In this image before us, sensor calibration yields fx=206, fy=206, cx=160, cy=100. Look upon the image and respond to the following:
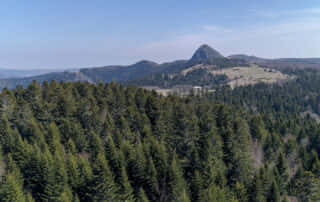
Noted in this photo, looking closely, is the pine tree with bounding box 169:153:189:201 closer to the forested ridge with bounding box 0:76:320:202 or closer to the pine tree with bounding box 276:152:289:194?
the forested ridge with bounding box 0:76:320:202

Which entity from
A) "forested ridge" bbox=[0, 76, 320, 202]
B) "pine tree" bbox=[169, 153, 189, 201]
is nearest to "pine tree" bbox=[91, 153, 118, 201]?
"forested ridge" bbox=[0, 76, 320, 202]

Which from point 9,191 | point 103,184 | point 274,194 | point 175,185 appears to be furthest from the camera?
point 274,194

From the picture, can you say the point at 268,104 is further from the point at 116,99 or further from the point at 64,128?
the point at 64,128

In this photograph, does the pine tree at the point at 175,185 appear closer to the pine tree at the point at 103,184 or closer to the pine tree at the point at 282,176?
the pine tree at the point at 103,184

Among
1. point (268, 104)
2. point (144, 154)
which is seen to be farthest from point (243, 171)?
point (268, 104)

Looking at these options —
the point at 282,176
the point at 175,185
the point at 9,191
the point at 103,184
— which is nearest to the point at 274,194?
the point at 282,176

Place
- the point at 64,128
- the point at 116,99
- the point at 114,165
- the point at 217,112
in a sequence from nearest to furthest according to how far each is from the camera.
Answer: the point at 114,165 → the point at 64,128 → the point at 217,112 → the point at 116,99

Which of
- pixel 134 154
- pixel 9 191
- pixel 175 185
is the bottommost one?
pixel 175 185

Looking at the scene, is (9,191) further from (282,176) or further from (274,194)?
(282,176)

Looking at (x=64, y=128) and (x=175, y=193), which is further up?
(x=64, y=128)

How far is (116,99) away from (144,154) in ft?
99.0

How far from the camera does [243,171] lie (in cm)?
4719

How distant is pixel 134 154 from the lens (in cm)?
4162

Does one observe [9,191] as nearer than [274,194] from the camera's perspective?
Yes
